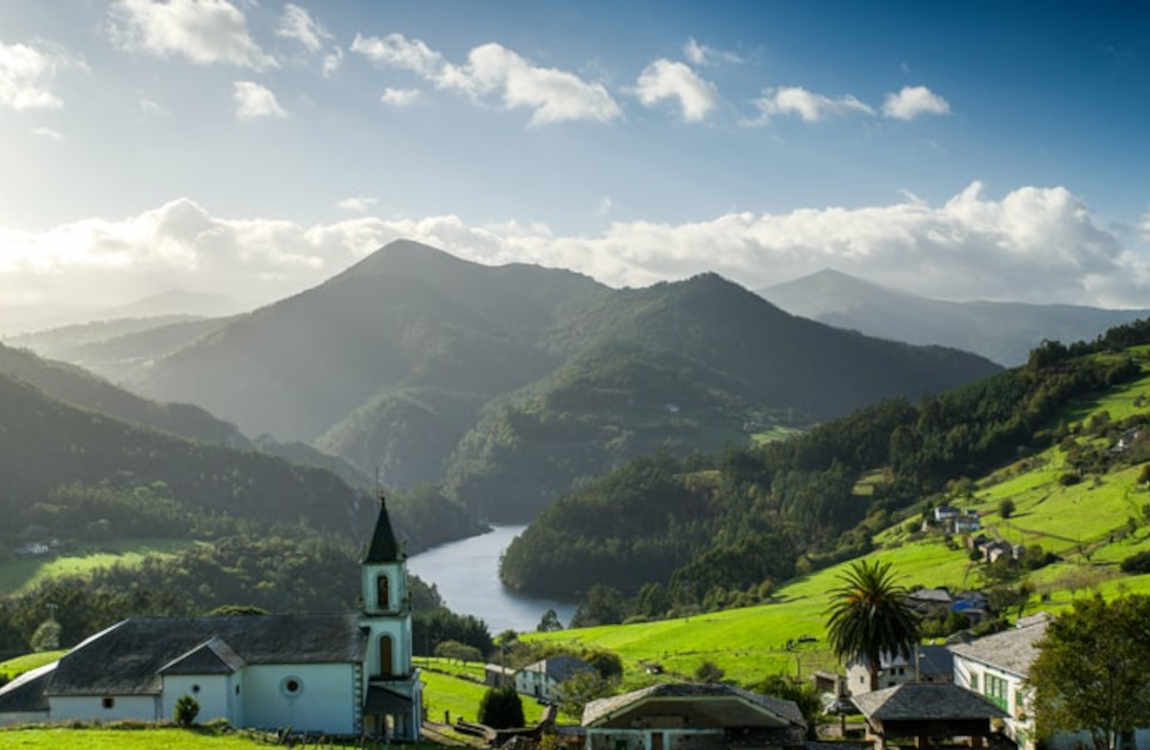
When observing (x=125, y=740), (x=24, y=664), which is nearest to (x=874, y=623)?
(x=125, y=740)

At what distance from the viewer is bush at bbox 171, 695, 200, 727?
43.5 metres

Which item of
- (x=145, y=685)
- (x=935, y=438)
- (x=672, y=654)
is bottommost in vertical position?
(x=672, y=654)

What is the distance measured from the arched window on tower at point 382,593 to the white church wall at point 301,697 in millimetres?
4530

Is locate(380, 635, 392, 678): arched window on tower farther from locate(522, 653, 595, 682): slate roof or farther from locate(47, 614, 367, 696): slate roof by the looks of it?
locate(522, 653, 595, 682): slate roof

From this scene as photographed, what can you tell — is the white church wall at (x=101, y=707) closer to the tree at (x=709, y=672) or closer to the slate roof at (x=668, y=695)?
the slate roof at (x=668, y=695)

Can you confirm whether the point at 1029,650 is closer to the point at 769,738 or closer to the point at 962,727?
the point at 962,727

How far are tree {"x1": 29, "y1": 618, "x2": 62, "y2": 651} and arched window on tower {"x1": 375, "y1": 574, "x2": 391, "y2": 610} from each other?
→ 1689 inches

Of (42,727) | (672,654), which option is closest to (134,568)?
(672,654)

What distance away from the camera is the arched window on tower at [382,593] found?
5231 cm

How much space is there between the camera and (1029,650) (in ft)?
162

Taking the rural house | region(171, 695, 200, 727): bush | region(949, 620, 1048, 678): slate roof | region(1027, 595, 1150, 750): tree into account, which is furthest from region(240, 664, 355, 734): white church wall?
the rural house

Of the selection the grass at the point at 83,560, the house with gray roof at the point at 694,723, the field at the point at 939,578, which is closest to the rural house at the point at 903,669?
the field at the point at 939,578

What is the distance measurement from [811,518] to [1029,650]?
439 ft

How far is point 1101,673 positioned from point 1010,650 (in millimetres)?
10120
